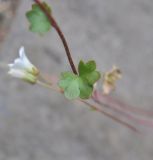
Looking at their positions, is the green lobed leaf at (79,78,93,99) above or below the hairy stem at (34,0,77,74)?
below

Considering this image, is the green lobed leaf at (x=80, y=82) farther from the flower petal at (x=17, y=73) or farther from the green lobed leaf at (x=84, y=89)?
the flower petal at (x=17, y=73)

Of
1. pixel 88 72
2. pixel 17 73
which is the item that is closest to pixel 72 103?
pixel 17 73

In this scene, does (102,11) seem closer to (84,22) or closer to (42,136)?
(84,22)

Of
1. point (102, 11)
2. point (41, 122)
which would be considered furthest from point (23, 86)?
point (102, 11)

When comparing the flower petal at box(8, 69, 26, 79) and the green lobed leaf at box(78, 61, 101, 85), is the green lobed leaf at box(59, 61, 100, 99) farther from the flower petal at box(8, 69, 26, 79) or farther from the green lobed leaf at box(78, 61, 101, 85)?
the flower petal at box(8, 69, 26, 79)

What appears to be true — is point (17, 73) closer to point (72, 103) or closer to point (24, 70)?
point (24, 70)

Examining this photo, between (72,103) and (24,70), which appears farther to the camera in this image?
(72,103)

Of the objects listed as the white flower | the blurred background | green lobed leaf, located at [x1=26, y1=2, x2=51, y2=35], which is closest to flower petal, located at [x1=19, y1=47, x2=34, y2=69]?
the white flower

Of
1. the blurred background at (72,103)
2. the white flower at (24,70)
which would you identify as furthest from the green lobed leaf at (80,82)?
the blurred background at (72,103)

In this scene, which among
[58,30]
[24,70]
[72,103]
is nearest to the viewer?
[58,30]
